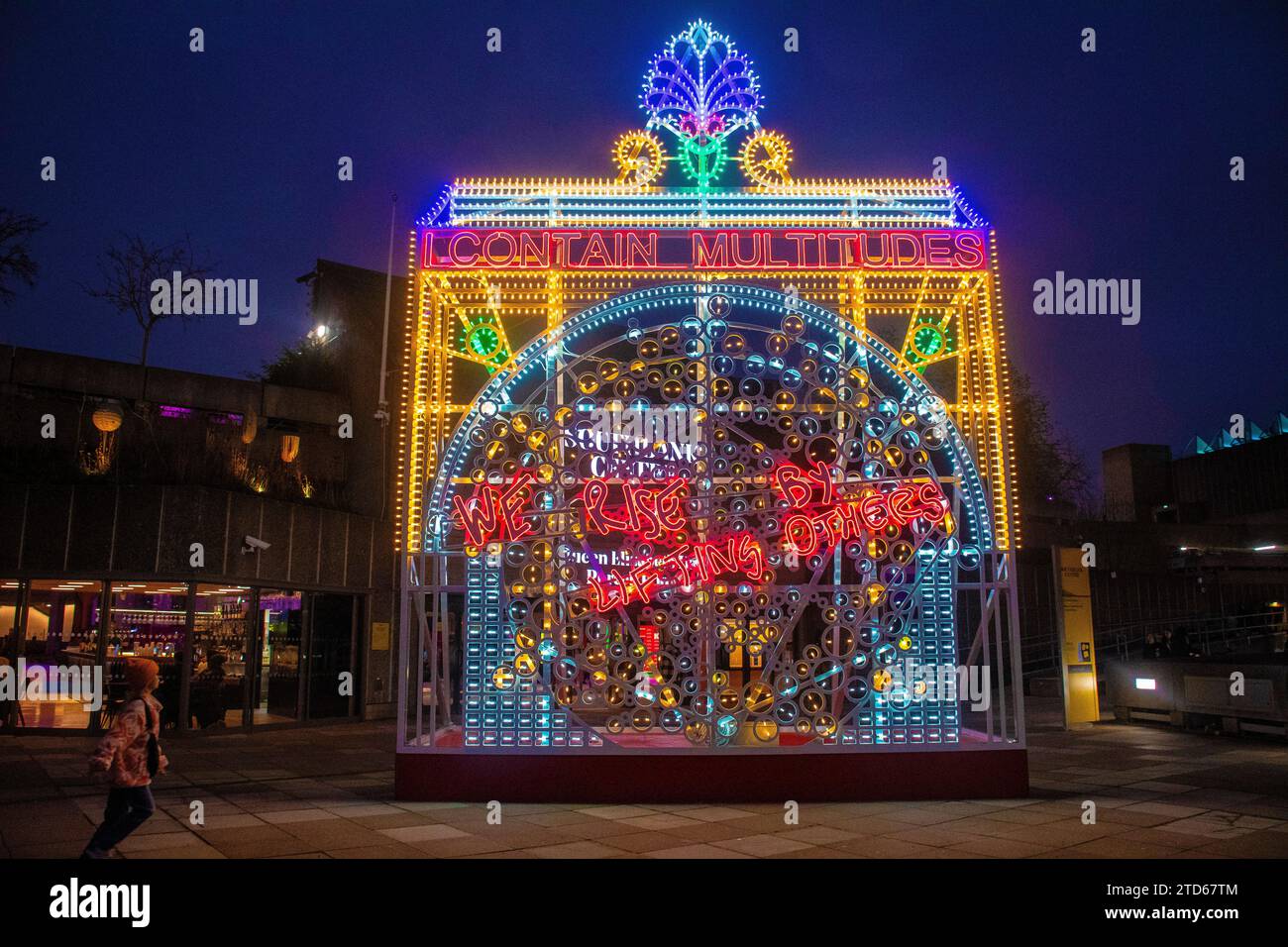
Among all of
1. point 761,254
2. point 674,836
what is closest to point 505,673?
point 674,836

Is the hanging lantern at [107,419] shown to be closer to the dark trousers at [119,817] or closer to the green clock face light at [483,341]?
the green clock face light at [483,341]

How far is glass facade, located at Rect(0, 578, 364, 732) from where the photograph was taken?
14.5 meters

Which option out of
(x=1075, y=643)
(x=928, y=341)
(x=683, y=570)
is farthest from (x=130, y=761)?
(x=1075, y=643)

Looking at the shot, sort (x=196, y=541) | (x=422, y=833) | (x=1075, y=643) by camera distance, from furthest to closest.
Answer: (x=1075, y=643) < (x=196, y=541) < (x=422, y=833)

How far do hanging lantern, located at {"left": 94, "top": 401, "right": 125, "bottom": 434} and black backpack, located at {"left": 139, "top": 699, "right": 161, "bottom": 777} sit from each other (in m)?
11.3

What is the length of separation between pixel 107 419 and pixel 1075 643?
16822mm

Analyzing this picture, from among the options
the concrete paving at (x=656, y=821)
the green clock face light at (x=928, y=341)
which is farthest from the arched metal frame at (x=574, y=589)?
the green clock face light at (x=928, y=341)

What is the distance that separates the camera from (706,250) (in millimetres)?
9945

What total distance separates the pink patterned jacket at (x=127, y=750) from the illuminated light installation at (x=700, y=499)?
2589 millimetres

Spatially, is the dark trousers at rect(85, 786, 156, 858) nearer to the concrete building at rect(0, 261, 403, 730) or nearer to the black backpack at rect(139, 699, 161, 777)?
the black backpack at rect(139, 699, 161, 777)

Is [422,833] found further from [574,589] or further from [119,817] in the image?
[574,589]

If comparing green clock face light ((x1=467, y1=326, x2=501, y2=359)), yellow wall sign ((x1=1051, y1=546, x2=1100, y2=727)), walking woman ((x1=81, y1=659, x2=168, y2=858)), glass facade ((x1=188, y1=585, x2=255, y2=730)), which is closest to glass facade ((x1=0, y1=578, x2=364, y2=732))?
glass facade ((x1=188, y1=585, x2=255, y2=730))
